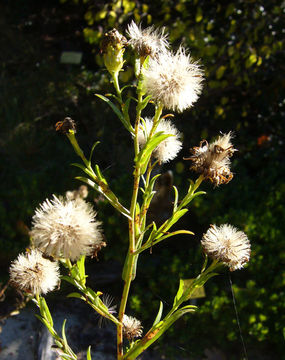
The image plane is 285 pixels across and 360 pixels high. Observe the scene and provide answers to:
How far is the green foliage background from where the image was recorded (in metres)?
1.88

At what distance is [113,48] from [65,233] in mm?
384

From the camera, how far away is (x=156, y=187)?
4.67 feet

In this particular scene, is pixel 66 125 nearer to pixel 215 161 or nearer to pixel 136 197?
pixel 136 197

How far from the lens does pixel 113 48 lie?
79cm

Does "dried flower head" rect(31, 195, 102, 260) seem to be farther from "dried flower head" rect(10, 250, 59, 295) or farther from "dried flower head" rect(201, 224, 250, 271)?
"dried flower head" rect(201, 224, 250, 271)

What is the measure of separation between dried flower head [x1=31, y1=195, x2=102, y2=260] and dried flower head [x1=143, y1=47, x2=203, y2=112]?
0.28 m

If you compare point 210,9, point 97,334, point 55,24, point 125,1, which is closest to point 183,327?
point 97,334

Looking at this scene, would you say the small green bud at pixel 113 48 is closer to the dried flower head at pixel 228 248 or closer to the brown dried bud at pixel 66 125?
the brown dried bud at pixel 66 125

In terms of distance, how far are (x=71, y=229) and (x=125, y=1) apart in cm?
211

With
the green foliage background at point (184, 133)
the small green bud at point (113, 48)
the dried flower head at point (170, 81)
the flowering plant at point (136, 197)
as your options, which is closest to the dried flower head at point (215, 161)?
the flowering plant at point (136, 197)

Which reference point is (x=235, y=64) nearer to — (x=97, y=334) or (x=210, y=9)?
(x=210, y=9)

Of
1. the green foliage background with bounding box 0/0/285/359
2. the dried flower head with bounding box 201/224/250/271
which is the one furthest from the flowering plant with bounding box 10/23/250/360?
the green foliage background with bounding box 0/0/285/359

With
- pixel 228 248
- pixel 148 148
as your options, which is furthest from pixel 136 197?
pixel 228 248

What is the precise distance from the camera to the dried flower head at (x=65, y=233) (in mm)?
715
